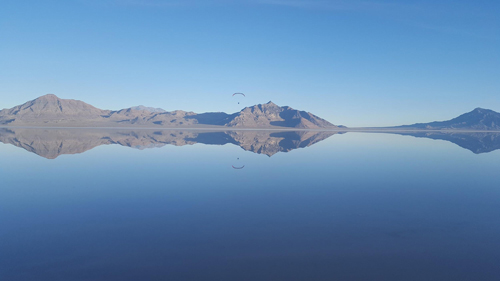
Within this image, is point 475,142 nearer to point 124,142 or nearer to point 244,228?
point 244,228

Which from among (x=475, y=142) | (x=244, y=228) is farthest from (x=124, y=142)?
(x=475, y=142)

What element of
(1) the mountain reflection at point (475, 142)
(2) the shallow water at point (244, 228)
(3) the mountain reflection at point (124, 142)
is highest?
(3) the mountain reflection at point (124, 142)

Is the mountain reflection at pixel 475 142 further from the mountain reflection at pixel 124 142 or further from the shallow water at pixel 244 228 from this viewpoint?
the shallow water at pixel 244 228

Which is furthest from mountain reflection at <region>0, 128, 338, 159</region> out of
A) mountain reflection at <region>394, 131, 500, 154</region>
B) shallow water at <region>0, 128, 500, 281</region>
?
mountain reflection at <region>394, 131, 500, 154</region>

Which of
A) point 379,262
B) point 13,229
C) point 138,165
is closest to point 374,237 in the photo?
point 379,262

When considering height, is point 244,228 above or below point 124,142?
below

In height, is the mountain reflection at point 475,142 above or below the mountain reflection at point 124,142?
below

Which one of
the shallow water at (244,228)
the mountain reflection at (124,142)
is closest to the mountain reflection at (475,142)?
the mountain reflection at (124,142)

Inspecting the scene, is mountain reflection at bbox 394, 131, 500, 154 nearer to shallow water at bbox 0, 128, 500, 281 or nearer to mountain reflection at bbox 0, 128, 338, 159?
mountain reflection at bbox 0, 128, 338, 159

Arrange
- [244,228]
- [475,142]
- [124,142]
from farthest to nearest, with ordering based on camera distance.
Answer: [475,142]
[124,142]
[244,228]

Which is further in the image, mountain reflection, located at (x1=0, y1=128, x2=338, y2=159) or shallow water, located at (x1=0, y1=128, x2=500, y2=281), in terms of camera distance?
mountain reflection, located at (x1=0, y1=128, x2=338, y2=159)

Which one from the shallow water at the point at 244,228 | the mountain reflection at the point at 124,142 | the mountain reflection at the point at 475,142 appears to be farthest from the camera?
the mountain reflection at the point at 475,142
